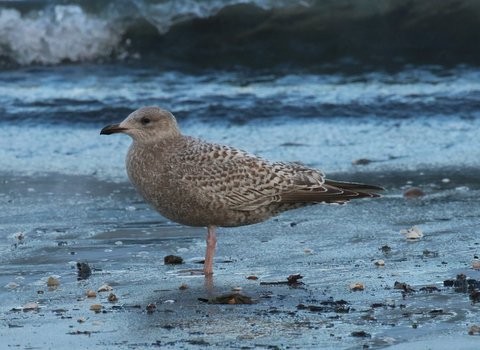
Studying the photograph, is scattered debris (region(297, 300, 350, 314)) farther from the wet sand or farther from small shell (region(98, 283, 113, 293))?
small shell (region(98, 283, 113, 293))

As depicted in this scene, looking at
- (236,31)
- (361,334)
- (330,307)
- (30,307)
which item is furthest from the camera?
(236,31)

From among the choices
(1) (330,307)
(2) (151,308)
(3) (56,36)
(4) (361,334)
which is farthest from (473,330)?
(3) (56,36)

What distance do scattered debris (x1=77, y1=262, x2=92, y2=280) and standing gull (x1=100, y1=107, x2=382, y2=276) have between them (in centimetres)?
55

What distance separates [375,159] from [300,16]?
20.9 ft

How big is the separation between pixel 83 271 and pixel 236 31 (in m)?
9.90

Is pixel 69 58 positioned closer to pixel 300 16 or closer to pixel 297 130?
pixel 300 16

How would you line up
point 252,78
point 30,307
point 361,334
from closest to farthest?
point 361,334 < point 30,307 < point 252,78

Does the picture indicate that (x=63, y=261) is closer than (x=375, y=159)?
Yes

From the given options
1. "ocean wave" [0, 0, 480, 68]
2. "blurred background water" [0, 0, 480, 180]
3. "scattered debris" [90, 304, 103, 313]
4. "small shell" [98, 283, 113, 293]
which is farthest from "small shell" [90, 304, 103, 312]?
"ocean wave" [0, 0, 480, 68]

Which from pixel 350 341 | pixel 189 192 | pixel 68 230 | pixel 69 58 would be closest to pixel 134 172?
pixel 189 192

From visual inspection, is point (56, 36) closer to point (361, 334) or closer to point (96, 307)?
point (96, 307)

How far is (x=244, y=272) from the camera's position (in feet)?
22.8

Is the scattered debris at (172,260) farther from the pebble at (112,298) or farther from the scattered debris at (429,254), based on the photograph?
the scattered debris at (429,254)

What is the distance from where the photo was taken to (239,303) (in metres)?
6.16
